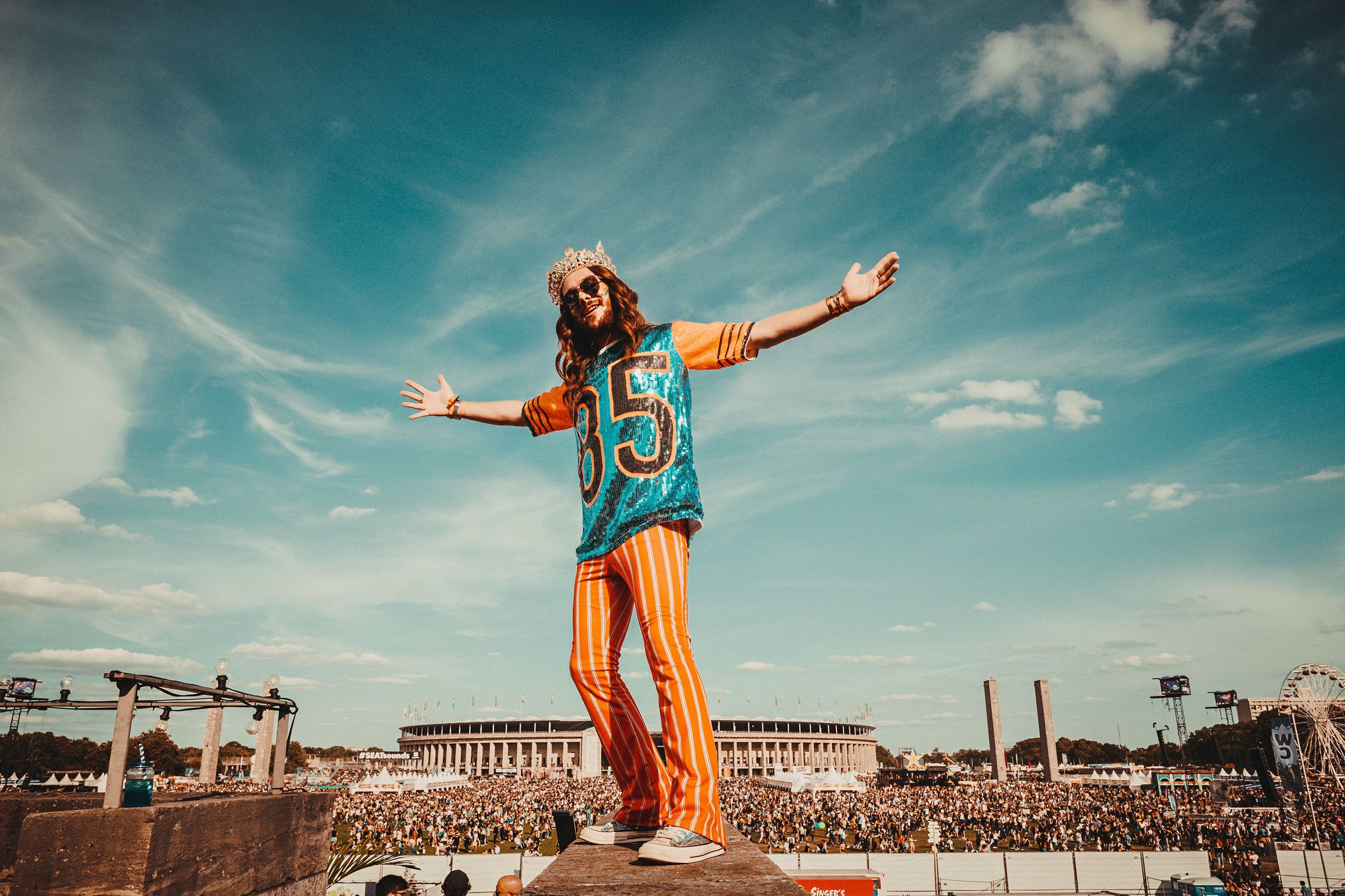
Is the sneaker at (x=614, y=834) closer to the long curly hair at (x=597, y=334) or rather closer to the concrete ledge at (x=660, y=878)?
the concrete ledge at (x=660, y=878)

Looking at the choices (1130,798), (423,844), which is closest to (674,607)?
(423,844)

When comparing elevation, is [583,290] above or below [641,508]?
above

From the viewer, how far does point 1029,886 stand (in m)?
20.3

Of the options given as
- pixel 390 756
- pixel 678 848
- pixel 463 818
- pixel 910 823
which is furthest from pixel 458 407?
pixel 390 756

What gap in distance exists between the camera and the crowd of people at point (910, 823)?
27.1 metres

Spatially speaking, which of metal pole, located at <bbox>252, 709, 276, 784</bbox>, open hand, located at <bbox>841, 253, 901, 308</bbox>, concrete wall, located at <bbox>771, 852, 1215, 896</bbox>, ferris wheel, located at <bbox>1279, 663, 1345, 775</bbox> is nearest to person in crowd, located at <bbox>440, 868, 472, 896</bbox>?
metal pole, located at <bbox>252, 709, 276, 784</bbox>

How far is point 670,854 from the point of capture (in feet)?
7.62

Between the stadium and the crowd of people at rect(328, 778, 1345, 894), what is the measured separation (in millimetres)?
47298

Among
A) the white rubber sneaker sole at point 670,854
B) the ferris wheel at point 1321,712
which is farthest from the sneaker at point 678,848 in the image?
the ferris wheel at point 1321,712

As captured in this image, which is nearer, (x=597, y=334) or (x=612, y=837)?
(x=612, y=837)

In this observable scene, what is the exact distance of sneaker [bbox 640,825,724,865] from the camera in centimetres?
232

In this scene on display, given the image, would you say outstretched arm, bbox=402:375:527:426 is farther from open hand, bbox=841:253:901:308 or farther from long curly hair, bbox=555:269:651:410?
open hand, bbox=841:253:901:308

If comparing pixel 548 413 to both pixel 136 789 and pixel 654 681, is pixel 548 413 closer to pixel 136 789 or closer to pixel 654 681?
pixel 654 681

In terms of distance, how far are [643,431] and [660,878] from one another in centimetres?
162
